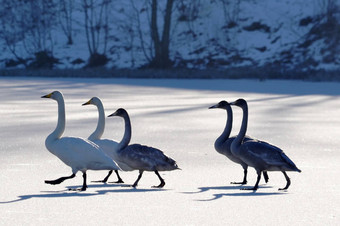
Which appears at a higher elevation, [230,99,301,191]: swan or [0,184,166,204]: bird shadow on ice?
[230,99,301,191]: swan

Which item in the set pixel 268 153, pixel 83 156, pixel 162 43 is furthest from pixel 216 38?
pixel 83 156

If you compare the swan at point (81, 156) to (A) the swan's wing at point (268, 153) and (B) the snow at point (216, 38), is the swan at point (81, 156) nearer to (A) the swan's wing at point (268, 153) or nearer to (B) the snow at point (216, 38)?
(A) the swan's wing at point (268, 153)

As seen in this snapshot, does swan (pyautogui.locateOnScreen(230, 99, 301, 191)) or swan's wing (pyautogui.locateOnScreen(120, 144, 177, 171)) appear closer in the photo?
swan (pyautogui.locateOnScreen(230, 99, 301, 191))

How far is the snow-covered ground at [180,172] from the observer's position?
172 inches

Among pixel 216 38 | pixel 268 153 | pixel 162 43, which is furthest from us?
pixel 216 38

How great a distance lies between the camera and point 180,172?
6.28 metres

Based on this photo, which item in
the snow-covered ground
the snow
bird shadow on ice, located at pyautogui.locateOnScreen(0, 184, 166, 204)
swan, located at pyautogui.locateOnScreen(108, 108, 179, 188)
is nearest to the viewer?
the snow-covered ground

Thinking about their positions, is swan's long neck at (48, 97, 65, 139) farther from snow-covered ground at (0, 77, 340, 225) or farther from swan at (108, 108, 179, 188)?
swan at (108, 108, 179, 188)

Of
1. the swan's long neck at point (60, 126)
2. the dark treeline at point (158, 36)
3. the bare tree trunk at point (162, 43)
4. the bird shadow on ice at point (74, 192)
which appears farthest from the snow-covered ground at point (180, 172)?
the bare tree trunk at point (162, 43)

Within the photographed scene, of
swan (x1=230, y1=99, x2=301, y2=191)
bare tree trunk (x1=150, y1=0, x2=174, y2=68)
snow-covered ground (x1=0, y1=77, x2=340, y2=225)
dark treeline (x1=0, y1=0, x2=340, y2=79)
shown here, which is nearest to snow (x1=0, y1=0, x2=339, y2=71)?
dark treeline (x1=0, y1=0, x2=340, y2=79)

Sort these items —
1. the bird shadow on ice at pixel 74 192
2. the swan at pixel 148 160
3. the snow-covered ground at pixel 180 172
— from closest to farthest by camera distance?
the snow-covered ground at pixel 180 172 → the bird shadow on ice at pixel 74 192 → the swan at pixel 148 160

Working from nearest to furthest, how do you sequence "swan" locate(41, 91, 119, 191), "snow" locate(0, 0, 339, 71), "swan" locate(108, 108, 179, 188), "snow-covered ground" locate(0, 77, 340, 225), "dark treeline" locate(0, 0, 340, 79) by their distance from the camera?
"snow-covered ground" locate(0, 77, 340, 225) → "swan" locate(41, 91, 119, 191) → "swan" locate(108, 108, 179, 188) → "dark treeline" locate(0, 0, 340, 79) → "snow" locate(0, 0, 339, 71)

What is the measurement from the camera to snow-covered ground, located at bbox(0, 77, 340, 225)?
4.38 m

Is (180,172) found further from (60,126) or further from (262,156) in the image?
(60,126)
